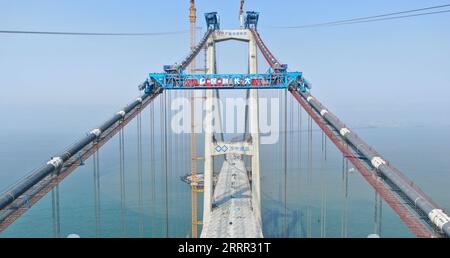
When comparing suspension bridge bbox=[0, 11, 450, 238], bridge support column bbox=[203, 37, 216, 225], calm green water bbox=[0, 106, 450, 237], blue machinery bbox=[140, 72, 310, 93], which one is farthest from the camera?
calm green water bbox=[0, 106, 450, 237]

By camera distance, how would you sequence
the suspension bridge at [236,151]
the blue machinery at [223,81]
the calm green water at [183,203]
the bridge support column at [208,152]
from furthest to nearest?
the calm green water at [183,203] < the bridge support column at [208,152] < the blue machinery at [223,81] < the suspension bridge at [236,151]

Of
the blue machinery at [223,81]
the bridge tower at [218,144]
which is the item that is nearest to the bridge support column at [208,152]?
the bridge tower at [218,144]

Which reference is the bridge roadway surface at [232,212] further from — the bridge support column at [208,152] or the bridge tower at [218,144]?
the bridge tower at [218,144]

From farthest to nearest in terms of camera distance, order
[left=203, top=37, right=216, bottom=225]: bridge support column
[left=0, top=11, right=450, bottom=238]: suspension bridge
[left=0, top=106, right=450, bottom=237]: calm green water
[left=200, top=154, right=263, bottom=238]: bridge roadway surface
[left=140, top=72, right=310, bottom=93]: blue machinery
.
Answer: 1. [left=0, top=106, right=450, bottom=237]: calm green water
2. [left=203, top=37, right=216, bottom=225]: bridge support column
3. [left=200, top=154, right=263, bottom=238]: bridge roadway surface
4. [left=140, top=72, right=310, bottom=93]: blue machinery
5. [left=0, top=11, right=450, bottom=238]: suspension bridge

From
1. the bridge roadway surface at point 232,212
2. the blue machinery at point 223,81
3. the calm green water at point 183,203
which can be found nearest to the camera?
the blue machinery at point 223,81

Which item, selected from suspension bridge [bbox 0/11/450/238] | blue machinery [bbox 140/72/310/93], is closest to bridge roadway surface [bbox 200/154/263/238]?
suspension bridge [bbox 0/11/450/238]

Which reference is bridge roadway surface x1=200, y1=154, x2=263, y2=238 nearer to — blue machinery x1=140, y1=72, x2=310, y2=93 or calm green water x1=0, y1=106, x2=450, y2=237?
calm green water x1=0, y1=106, x2=450, y2=237

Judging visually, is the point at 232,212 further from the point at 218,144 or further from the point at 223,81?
the point at 223,81

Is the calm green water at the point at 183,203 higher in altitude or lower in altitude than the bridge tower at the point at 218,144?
lower
